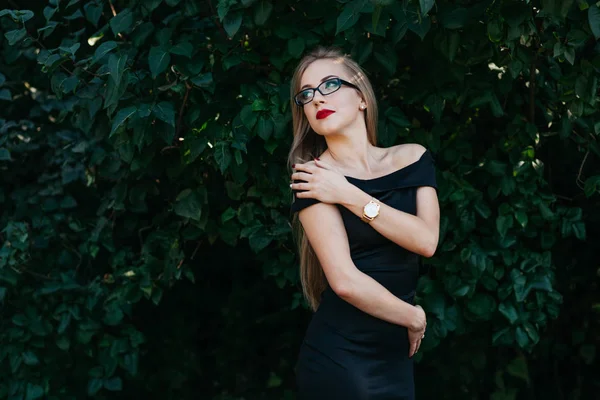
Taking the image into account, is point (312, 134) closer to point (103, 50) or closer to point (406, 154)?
point (406, 154)

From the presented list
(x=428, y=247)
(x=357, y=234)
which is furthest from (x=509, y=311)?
(x=357, y=234)

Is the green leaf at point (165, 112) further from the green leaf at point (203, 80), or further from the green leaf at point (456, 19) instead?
the green leaf at point (456, 19)

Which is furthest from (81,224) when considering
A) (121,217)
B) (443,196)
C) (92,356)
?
(443,196)

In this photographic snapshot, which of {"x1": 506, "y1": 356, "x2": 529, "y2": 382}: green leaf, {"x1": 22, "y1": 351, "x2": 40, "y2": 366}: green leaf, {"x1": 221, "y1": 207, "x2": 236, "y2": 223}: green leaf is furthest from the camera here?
{"x1": 506, "y1": 356, "x2": 529, "y2": 382}: green leaf

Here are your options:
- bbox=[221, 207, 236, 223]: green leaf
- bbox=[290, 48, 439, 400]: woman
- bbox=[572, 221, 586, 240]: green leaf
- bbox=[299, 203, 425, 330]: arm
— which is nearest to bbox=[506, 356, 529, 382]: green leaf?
bbox=[572, 221, 586, 240]: green leaf

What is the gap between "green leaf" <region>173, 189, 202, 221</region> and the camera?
330 centimetres

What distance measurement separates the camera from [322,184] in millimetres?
2330

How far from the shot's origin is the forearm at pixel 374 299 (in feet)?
7.49

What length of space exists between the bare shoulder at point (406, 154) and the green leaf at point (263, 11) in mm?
696

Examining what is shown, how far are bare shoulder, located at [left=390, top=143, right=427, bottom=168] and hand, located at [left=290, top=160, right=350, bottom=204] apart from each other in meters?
0.21

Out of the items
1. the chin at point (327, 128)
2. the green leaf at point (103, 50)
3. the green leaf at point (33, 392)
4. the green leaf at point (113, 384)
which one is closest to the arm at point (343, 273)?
the chin at point (327, 128)

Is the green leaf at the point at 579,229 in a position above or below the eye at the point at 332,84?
below

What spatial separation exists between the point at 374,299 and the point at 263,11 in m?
1.13

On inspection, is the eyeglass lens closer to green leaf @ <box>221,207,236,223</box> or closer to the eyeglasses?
the eyeglasses
